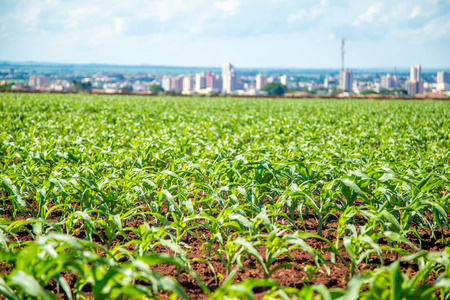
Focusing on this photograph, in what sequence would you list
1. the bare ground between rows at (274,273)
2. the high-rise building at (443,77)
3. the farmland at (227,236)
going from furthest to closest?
1. the high-rise building at (443,77)
2. the bare ground between rows at (274,273)
3. the farmland at (227,236)

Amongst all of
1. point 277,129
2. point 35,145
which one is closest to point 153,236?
point 35,145

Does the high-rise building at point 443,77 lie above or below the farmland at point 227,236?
above

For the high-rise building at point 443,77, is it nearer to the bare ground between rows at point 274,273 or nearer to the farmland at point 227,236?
the farmland at point 227,236

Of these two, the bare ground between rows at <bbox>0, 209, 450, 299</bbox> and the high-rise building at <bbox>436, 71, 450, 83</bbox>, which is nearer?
the bare ground between rows at <bbox>0, 209, 450, 299</bbox>

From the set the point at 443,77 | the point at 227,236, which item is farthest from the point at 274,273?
the point at 443,77

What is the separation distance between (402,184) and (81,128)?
8.28m

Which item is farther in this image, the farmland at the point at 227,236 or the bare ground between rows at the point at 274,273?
the bare ground between rows at the point at 274,273

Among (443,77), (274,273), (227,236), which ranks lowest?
(274,273)

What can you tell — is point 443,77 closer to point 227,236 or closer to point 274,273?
point 227,236

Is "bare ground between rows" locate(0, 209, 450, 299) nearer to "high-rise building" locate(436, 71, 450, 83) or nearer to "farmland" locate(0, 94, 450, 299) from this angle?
"farmland" locate(0, 94, 450, 299)

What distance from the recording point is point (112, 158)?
5.68 metres

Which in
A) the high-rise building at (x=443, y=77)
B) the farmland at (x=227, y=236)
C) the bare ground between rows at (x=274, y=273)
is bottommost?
the bare ground between rows at (x=274, y=273)

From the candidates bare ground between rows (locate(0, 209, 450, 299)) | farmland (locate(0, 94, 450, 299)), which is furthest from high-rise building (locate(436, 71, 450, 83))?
bare ground between rows (locate(0, 209, 450, 299))

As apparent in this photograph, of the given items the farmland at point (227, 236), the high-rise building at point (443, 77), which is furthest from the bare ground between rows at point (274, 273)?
the high-rise building at point (443, 77)
